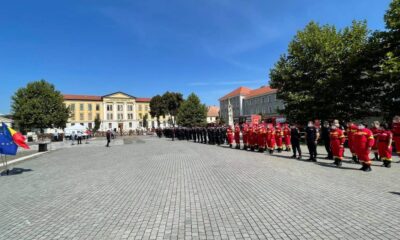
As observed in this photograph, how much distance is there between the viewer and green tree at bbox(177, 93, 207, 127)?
241 feet

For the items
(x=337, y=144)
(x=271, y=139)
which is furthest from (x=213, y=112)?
(x=337, y=144)

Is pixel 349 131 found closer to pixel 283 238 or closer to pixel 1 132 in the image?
pixel 283 238

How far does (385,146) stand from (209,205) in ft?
27.0

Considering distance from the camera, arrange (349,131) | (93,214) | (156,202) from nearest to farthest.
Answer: (93,214)
(156,202)
(349,131)

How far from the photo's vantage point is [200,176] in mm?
9516

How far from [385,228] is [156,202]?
14.3 feet

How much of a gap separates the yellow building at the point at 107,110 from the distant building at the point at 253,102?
2698cm

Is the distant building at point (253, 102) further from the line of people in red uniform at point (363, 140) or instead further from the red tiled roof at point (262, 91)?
the line of people in red uniform at point (363, 140)

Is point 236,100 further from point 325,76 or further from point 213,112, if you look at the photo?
point 325,76

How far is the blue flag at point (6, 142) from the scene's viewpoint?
12.1m

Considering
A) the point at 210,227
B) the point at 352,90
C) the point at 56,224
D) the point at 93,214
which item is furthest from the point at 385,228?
the point at 352,90

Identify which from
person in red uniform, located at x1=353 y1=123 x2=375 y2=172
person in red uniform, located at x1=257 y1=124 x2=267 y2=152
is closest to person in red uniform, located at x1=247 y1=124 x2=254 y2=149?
person in red uniform, located at x1=257 y1=124 x2=267 y2=152

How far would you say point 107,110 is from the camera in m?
108

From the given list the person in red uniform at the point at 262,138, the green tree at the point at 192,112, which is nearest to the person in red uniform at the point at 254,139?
the person in red uniform at the point at 262,138
